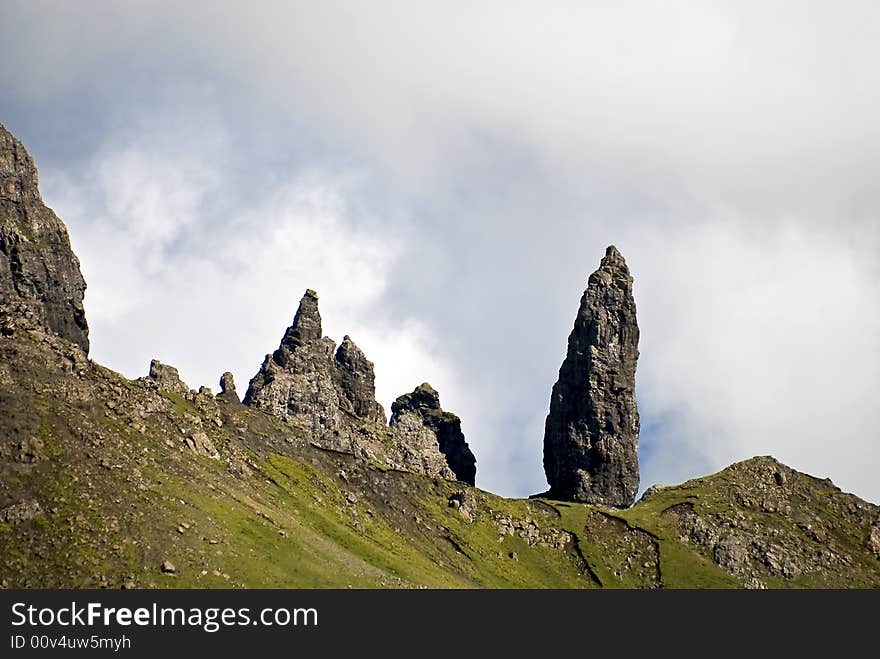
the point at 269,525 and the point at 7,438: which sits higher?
the point at 7,438

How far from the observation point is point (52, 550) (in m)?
132

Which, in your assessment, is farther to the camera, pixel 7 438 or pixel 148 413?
pixel 148 413
